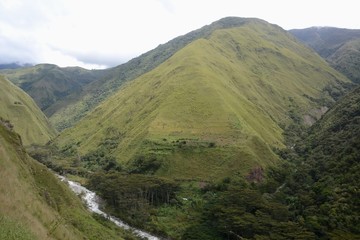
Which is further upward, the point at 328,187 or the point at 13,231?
the point at 13,231

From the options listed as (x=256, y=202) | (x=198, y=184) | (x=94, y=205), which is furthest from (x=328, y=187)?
(x=94, y=205)

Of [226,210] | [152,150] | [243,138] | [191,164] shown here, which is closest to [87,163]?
[152,150]

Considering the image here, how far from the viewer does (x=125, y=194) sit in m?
125

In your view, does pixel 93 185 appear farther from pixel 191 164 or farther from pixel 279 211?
pixel 279 211

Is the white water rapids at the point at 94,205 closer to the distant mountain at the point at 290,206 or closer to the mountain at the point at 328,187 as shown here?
the distant mountain at the point at 290,206

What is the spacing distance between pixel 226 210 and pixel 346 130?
92772 mm

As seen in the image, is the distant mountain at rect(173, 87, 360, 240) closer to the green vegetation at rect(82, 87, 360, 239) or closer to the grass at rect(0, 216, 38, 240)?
the green vegetation at rect(82, 87, 360, 239)

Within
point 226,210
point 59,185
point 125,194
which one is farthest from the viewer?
point 125,194

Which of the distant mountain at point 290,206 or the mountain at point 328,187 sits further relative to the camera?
the mountain at point 328,187

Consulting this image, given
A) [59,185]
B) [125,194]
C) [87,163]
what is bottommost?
[87,163]

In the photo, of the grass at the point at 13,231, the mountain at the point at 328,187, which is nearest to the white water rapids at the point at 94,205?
the mountain at the point at 328,187

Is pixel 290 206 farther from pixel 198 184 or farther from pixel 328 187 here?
pixel 198 184

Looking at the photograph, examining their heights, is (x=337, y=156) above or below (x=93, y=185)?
above

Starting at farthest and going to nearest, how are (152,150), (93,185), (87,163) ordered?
(87,163)
(152,150)
(93,185)
